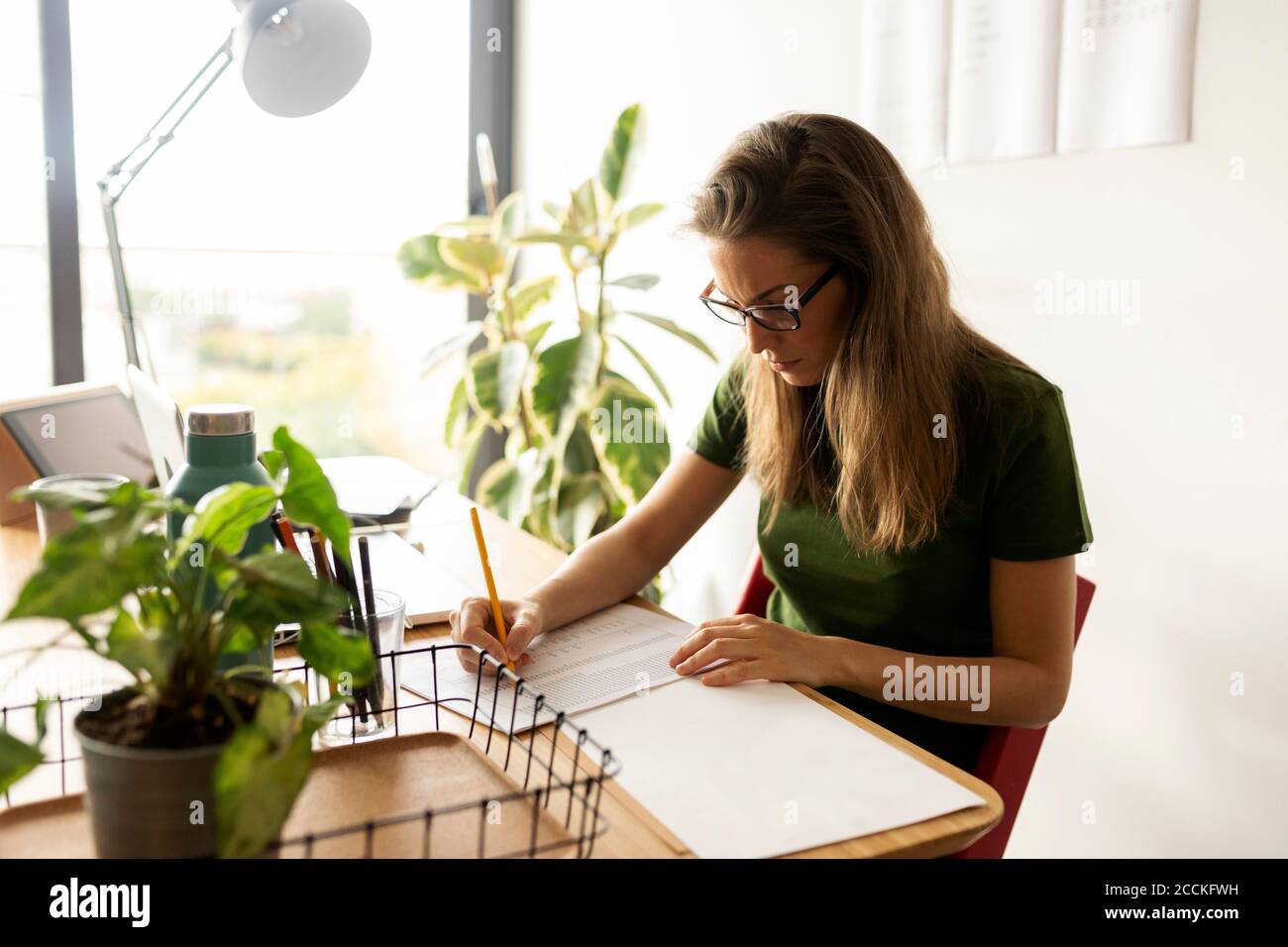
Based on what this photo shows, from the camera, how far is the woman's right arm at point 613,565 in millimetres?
1133

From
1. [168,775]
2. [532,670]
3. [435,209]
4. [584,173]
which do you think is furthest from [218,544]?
[435,209]

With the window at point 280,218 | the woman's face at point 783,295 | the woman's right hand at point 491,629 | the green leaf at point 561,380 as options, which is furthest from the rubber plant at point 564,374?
the woman's right hand at point 491,629

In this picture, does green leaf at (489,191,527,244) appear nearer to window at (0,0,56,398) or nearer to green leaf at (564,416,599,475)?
green leaf at (564,416,599,475)

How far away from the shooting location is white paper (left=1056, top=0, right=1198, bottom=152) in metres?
1.47

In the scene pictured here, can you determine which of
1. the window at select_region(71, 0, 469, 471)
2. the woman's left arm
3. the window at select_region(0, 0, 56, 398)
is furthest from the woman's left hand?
the window at select_region(0, 0, 56, 398)

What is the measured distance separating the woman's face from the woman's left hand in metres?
0.35

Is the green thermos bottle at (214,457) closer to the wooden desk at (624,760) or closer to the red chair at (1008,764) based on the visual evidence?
the wooden desk at (624,760)

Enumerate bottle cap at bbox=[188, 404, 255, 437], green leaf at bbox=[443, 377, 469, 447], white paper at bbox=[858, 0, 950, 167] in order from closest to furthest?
bottle cap at bbox=[188, 404, 255, 437], white paper at bbox=[858, 0, 950, 167], green leaf at bbox=[443, 377, 469, 447]

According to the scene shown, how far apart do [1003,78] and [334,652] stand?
148 centimetres

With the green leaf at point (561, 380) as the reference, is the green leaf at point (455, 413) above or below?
below

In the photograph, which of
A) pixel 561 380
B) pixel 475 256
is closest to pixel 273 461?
pixel 561 380

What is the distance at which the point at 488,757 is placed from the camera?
0.91m

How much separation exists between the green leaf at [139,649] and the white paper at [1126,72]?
4.70 feet

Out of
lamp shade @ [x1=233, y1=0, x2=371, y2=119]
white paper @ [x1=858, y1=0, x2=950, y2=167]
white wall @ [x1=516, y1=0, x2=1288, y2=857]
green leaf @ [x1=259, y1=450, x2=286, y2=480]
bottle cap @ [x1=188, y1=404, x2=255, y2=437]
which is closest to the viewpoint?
green leaf @ [x1=259, y1=450, x2=286, y2=480]
